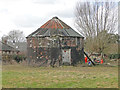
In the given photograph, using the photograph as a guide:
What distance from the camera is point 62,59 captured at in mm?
27016

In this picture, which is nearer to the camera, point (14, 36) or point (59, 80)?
point (59, 80)

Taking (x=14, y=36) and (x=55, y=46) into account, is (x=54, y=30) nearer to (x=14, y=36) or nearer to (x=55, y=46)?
(x=55, y=46)

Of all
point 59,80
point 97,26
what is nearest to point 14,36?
point 97,26

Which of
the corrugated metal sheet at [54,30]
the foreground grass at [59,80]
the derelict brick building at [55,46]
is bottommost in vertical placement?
the foreground grass at [59,80]

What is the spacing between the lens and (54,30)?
2822 centimetres

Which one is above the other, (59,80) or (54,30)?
(54,30)

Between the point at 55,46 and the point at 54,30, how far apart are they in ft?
7.07

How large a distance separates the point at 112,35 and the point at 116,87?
1271 inches

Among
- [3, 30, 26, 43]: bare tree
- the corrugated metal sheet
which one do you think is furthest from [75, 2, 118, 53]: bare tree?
[3, 30, 26, 43]: bare tree

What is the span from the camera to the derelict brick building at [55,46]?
26.9 meters

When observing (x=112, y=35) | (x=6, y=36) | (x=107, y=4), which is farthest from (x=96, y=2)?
(x=6, y=36)

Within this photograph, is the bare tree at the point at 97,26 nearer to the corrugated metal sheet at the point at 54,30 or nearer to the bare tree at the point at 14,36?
the corrugated metal sheet at the point at 54,30

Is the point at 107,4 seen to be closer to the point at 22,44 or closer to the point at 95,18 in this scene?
the point at 95,18

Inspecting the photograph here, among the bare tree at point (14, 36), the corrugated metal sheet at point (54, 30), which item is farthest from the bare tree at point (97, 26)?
the bare tree at point (14, 36)
